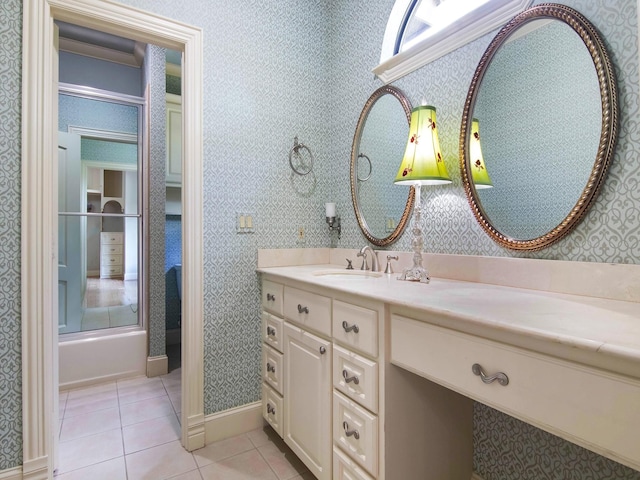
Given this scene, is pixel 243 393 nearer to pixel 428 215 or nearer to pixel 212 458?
pixel 212 458

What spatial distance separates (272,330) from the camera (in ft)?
6.33

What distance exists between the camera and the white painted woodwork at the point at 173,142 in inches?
133

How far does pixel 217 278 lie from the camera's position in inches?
77.8

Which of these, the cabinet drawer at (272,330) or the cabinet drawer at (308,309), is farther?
the cabinet drawer at (272,330)

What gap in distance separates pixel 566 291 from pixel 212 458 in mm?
1794

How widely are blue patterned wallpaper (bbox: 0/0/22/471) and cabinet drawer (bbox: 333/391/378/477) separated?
4.62 feet

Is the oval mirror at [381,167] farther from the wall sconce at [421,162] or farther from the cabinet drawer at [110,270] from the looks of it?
the cabinet drawer at [110,270]

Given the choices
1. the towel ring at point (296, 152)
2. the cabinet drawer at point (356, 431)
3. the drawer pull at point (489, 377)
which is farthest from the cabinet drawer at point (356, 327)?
the towel ring at point (296, 152)

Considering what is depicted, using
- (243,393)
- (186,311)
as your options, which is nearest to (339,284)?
(186,311)

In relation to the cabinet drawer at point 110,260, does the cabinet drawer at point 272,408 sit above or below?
below

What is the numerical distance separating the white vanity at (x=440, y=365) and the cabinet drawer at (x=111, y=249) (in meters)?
1.99

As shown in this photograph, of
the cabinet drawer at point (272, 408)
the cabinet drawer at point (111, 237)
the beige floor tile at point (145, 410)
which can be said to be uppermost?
the cabinet drawer at point (111, 237)

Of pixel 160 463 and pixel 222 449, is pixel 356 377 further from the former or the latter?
pixel 160 463

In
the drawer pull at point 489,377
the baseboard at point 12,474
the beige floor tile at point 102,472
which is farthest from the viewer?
the beige floor tile at point 102,472
